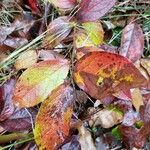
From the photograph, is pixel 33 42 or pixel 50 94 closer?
pixel 50 94

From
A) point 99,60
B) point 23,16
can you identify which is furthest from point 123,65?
point 23,16

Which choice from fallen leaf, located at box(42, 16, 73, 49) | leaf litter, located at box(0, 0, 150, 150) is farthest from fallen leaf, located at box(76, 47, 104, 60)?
fallen leaf, located at box(42, 16, 73, 49)

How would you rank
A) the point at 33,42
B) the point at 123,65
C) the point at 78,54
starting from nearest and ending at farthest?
1. the point at 123,65
2. the point at 78,54
3. the point at 33,42

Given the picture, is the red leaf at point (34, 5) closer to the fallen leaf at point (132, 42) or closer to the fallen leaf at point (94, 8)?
the fallen leaf at point (94, 8)

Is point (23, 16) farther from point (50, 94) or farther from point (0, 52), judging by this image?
point (50, 94)

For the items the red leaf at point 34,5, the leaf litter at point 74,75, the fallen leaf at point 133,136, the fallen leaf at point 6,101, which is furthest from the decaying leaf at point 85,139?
the red leaf at point 34,5

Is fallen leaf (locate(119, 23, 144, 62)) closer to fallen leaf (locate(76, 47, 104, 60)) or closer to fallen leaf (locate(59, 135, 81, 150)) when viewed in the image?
fallen leaf (locate(76, 47, 104, 60))
